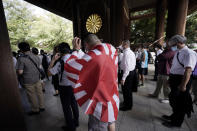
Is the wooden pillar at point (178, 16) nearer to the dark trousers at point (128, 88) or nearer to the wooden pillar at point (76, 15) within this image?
the dark trousers at point (128, 88)

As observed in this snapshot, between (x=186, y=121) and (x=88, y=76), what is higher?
(x=88, y=76)

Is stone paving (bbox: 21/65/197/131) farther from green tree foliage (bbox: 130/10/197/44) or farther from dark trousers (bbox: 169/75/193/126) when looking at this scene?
green tree foliage (bbox: 130/10/197/44)

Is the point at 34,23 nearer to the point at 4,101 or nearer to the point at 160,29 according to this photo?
the point at 160,29

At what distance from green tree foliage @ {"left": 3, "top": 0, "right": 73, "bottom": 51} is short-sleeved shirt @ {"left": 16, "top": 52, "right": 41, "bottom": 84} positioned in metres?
15.4

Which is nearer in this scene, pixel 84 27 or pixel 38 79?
pixel 38 79

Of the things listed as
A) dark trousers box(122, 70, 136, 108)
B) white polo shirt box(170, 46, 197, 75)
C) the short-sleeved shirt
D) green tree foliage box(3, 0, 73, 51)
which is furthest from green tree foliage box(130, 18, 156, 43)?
the short-sleeved shirt

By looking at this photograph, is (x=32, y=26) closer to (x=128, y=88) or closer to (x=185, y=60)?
(x=128, y=88)

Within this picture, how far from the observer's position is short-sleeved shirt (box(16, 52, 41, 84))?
235 centimetres

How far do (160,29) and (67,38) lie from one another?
48.1 feet

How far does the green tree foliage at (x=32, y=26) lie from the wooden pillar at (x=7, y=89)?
54.9 feet

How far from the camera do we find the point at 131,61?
7.88 ft

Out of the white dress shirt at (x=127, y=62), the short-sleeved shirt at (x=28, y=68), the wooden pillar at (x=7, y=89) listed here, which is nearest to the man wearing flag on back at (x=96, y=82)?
the wooden pillar at (x=7, y=89)

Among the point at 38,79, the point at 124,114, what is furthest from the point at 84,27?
the point at 124,114

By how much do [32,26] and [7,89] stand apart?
58.0 feet
